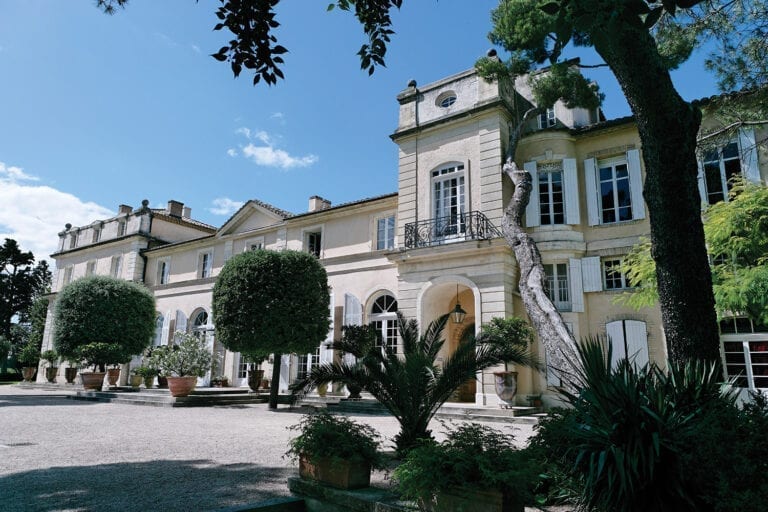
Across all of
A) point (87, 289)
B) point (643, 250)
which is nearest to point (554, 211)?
point (643, 250)

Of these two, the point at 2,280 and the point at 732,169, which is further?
the point at 2,280

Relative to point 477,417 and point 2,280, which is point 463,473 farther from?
point 2,280

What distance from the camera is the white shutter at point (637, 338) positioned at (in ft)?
43.1

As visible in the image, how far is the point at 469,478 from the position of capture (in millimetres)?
3645

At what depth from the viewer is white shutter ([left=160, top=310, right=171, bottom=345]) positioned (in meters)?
25.1

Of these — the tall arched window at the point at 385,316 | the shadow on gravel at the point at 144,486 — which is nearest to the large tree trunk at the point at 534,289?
the shadow on gravel at the point at 144,486

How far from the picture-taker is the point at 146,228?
93.5 feet

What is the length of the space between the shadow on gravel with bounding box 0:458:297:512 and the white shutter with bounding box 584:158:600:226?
454 inches

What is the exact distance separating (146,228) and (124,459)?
2400cm

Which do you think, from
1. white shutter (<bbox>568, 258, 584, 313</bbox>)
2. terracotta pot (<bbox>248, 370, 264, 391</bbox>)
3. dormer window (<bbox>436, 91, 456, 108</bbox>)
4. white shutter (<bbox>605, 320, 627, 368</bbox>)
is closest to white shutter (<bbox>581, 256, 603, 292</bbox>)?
white shutter (<bbox>568, 258, 584, 313</bbox>)

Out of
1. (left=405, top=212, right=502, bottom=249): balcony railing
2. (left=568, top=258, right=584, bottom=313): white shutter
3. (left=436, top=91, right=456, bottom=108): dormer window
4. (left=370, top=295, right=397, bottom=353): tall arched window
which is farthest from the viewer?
(left=370, top=295, right=397, bottom=353): tall arched window

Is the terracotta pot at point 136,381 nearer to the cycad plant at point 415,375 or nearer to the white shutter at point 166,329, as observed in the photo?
the white shutter at point 166,329

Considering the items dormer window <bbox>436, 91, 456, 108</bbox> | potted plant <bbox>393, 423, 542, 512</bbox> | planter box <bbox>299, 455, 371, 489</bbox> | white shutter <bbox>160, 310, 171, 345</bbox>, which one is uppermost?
dormer window <bbox>436, 91, 456, 108</bbox>

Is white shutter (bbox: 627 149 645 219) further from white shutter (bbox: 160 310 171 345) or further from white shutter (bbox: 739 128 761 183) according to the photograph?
white shutter (bbox: 160 310 171 345)
